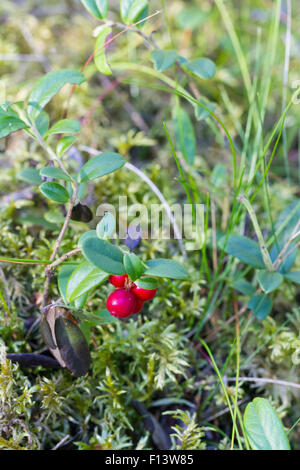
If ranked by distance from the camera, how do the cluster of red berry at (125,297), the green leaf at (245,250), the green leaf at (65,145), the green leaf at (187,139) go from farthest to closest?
the green leaf at (187,139) < the green leaf at (245,250) < the green leaf at (65,145) < the cluster of red berry at (125,297)

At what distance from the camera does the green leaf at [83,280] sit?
0.97 m

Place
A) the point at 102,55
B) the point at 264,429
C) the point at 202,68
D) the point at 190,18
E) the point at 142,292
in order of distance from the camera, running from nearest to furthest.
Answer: the point at 264,429 < the point at 142,292 < the point at 102,55 < the point at 202,68 < the point at 190,18

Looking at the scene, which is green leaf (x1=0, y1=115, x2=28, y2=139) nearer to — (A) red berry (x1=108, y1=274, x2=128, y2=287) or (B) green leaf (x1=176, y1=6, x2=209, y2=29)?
(A) red berry (x1=108, y1=274, x2=128, y2=287)

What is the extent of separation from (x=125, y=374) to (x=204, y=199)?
0.70m

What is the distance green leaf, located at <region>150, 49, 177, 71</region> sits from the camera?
1.16m

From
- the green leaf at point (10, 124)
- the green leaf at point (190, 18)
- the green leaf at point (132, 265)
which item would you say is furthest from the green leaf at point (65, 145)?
the green leaf at point (190, 18)

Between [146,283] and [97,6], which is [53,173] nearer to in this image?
[146,283]

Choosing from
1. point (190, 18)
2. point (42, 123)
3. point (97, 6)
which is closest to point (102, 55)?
point (97, 6)

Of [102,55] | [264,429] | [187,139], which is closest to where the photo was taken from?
[264,429]

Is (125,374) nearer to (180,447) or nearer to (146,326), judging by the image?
(146,326)

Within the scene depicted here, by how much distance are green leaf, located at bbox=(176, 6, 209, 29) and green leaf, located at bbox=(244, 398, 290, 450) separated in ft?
6.21

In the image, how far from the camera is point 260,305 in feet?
4.11

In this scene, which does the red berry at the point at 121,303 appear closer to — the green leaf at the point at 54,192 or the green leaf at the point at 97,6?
the green leaf at the point at 54,192

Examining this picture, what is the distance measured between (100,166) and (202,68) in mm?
498
